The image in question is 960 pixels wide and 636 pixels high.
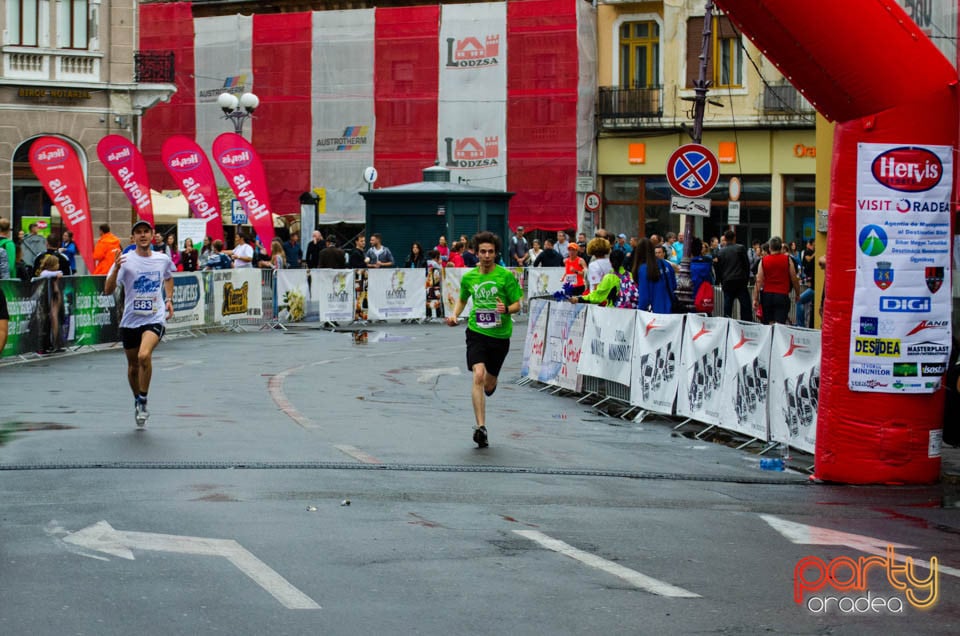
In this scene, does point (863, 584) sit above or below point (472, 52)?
below

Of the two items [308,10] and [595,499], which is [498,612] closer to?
[595,499]

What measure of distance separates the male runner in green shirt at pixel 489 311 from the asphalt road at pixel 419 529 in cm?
65

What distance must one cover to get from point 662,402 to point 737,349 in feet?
6.23

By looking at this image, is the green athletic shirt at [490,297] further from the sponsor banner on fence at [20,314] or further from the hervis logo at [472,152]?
the hervis logo at [472,152]

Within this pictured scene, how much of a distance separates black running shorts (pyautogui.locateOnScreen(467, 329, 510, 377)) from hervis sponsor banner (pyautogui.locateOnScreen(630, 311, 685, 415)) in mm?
2644

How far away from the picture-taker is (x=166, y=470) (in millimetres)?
11070

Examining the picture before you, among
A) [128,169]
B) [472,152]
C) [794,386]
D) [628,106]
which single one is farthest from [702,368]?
[472,152]

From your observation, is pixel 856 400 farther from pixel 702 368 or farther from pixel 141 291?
pixel 141 291

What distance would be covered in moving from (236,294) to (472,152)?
901 inches

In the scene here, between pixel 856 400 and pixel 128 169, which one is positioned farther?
pixel 128 169

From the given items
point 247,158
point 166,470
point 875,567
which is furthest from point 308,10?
point 875,567

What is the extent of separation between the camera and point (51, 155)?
30141 mm

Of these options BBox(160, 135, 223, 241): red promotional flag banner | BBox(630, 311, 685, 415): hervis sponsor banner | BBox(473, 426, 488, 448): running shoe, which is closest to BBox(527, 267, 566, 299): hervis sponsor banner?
BBox(160, 135, 223, 241): red promotional flag banner

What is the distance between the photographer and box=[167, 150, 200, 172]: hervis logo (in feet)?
110
